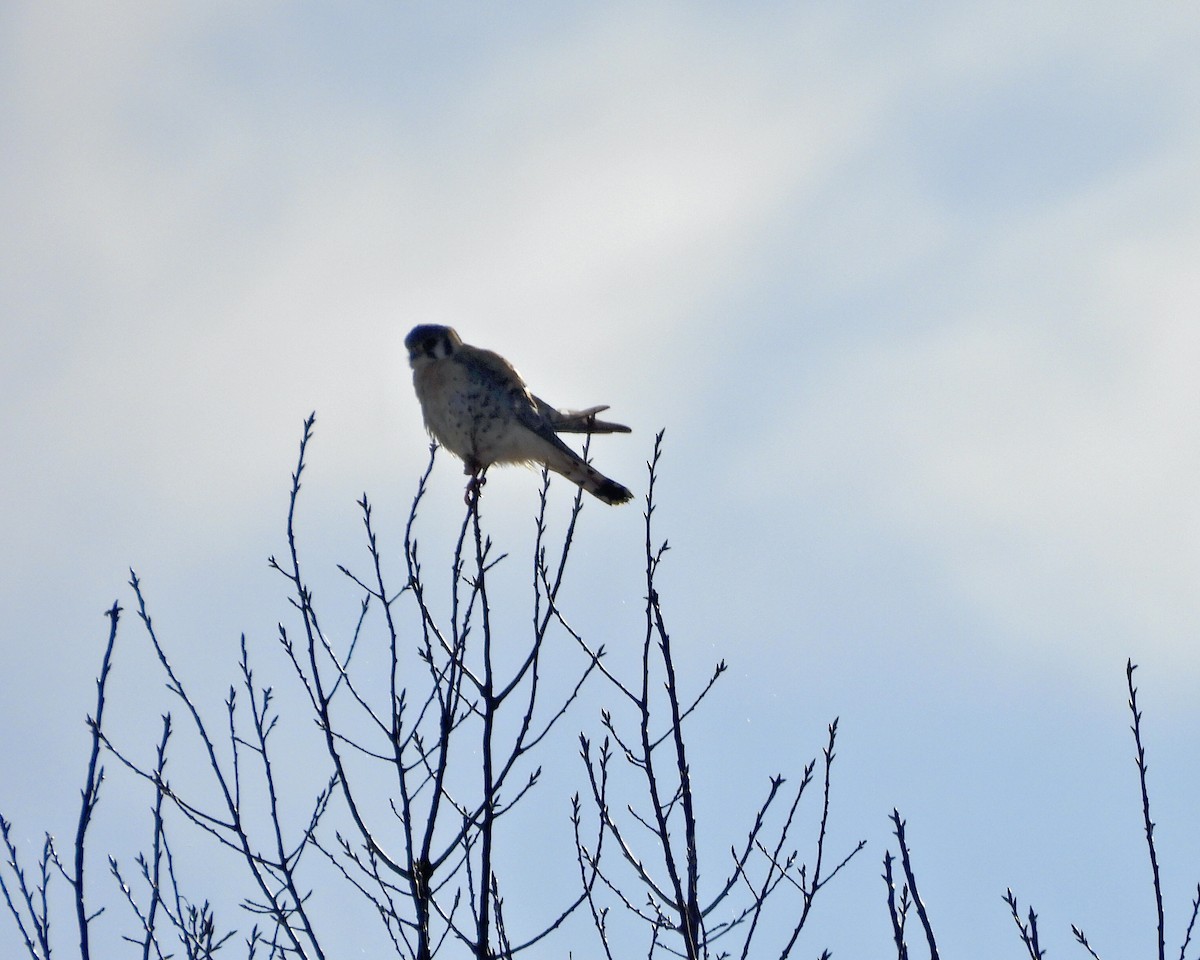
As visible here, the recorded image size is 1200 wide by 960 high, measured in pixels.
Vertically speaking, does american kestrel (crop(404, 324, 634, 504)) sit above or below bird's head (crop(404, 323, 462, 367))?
below

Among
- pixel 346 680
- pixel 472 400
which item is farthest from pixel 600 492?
pixel 346 680

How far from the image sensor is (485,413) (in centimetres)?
568

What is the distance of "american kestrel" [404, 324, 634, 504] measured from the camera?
5652 millimetres

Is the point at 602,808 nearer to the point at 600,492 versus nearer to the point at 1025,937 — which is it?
the point at 1025,937

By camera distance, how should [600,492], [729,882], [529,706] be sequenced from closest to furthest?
1. [529,706]
2. [729,882]
3. [600,492]

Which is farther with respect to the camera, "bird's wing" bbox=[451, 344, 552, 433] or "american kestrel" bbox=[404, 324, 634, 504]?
"bird's wing" bbox=[451, 344, 552, 433]

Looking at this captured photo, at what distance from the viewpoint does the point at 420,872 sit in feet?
8.43

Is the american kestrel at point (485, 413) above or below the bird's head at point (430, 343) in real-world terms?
below

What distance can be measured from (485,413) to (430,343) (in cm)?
50

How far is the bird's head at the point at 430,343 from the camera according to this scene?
5.93 meters

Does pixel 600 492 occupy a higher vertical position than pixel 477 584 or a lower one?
higher

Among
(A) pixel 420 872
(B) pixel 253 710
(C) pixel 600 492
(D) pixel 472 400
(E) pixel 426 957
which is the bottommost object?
(E) pixel 426 957

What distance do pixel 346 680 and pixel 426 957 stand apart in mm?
780

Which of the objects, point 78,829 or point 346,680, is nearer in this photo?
point 78,829
